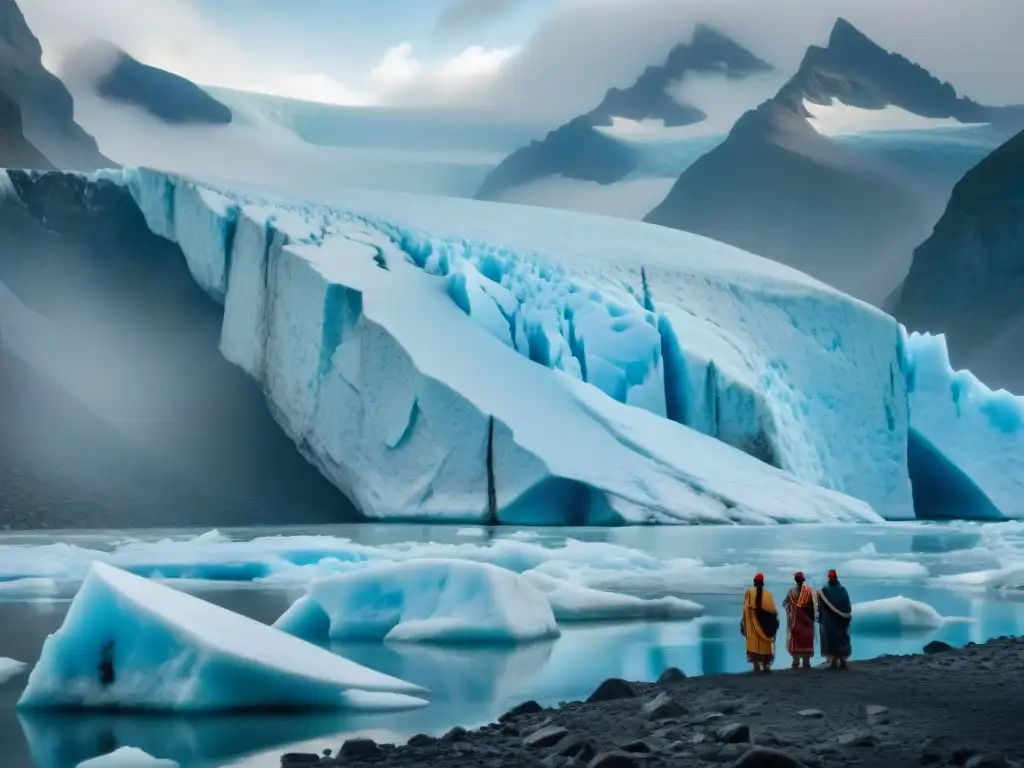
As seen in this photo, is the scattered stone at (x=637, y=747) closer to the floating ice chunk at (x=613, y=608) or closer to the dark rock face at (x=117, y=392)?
the floating ice chunk at (x=613, y=608)

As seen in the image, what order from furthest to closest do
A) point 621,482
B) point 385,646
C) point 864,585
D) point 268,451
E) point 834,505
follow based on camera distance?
1. point 268,451
2. point 834,505
3. point 621,482
4. point 864,585
5. point 385,646

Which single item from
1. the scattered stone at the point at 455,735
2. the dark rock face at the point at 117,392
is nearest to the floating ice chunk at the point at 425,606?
the scattered stone at the point at 455,735

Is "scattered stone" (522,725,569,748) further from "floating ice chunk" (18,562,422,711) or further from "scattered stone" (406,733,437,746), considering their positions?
"floating ice chunk" (18,562,422,711)

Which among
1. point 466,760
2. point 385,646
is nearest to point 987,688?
point 466,760

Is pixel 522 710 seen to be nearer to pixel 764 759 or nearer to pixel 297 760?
pixel 297 760

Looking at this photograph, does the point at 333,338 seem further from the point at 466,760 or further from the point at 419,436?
the point at 466,760

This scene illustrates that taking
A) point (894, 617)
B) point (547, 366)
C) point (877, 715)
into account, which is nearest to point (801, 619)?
point (877, 715)
